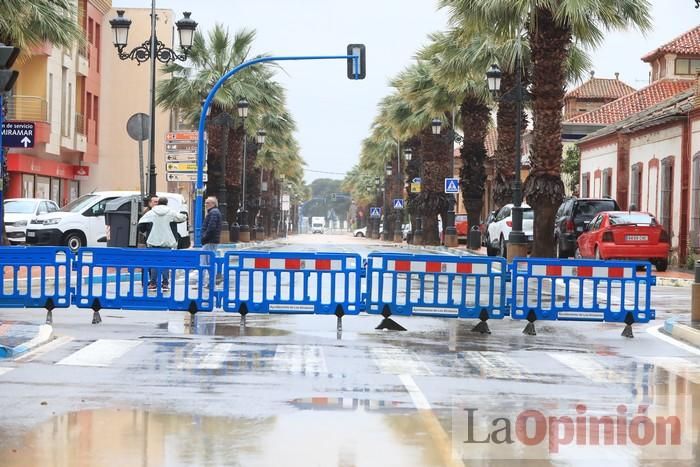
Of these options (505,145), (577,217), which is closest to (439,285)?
(577,217)

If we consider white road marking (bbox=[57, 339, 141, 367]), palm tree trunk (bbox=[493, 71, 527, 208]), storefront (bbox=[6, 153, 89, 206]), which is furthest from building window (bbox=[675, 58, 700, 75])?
white road marking (bbox=[57, 339, 141, 367])

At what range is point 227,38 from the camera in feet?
169

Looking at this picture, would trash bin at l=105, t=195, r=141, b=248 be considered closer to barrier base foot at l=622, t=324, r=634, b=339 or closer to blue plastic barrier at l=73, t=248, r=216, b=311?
blue plastic barrier at l=73, t=248, r=216, b=311

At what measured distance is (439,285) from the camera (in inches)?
695

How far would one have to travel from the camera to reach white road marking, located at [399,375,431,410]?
10.2 metres

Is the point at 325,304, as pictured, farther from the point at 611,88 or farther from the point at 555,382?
the point at 611,88

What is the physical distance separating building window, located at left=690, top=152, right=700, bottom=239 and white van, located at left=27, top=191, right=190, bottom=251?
15466 millimetres

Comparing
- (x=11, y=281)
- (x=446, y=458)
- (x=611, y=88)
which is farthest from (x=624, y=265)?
(x=611, y=88)

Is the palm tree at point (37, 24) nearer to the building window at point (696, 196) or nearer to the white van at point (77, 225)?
the white van at point (77, 225)

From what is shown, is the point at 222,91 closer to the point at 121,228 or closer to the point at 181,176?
the point at 181,176

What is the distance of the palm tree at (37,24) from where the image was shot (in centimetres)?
2930

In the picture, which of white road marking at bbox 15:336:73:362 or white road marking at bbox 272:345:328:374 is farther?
white road marking at bbox 15:336:73:362

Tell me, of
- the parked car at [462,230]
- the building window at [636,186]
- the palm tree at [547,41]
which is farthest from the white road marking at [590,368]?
the parked car at [462,230]

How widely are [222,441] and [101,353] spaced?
18.2 ft
